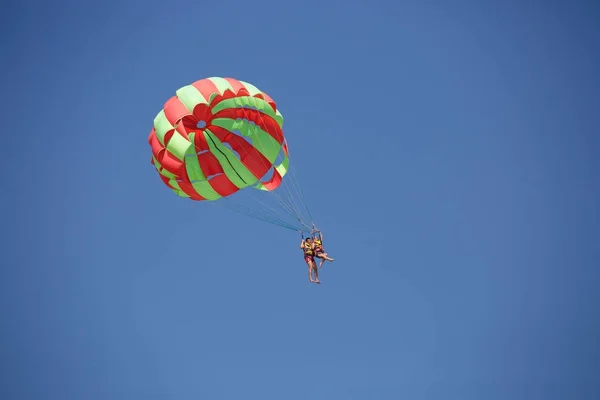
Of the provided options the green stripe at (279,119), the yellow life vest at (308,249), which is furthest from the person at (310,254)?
the green stripe at (279,119)

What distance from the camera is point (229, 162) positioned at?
65.7 feet

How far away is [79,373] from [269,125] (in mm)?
57011

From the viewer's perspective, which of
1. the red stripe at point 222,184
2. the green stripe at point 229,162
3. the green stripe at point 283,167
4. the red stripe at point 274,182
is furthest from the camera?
the green stripe at point 283,167

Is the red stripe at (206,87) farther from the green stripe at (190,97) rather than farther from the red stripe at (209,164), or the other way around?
the red stripe at (209,164)

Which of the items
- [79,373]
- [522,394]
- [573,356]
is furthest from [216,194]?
[573,356]

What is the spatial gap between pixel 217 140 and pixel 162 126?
5.50 feet

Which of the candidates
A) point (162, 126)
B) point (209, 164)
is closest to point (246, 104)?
point (209, 164)

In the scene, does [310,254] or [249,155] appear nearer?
[310,254]

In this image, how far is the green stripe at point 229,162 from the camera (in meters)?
19.9

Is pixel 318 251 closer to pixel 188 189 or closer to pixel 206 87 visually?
pixel 188 189

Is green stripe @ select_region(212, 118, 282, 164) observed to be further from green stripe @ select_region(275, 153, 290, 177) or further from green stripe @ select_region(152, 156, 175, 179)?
green stripe @ select_region(152, 156, 175, 179)

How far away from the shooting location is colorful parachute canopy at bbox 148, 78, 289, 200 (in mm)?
18781

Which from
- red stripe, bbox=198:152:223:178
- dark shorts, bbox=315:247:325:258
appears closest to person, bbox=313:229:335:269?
dark shorts, bbox=315:247:325:258

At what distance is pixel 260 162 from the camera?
20.7 m
